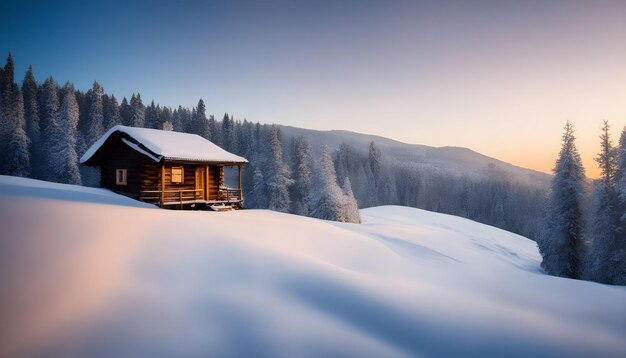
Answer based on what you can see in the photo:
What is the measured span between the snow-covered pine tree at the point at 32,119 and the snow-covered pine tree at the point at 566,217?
82.8 m

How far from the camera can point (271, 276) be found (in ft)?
27.1

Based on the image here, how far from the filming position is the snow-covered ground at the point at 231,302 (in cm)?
566

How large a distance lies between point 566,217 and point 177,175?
31.7m

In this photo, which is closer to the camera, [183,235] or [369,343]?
[369,343]

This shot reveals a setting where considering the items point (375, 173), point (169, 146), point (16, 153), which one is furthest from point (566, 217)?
point (375, 173)

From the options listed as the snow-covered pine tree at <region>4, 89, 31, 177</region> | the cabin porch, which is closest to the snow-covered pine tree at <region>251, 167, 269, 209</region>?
the cabin porch

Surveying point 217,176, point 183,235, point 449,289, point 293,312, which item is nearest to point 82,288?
point 183,235

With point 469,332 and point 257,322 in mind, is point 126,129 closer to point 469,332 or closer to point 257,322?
point 257,322

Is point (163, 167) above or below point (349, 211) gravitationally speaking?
above

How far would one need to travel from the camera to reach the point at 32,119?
6956 cm

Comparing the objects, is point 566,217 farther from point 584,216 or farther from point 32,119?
point 32,119

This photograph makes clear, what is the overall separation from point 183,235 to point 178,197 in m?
13.1

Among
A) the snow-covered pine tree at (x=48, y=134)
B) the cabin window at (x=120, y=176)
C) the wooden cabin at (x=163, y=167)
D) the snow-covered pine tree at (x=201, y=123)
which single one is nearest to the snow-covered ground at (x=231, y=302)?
the wooden cabin at (x=163, y=167)

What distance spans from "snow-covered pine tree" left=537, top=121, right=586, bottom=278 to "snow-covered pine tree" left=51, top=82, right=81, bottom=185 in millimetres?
61059
